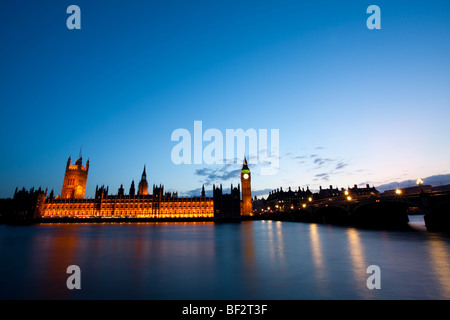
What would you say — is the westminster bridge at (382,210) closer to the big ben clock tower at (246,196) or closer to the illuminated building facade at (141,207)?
the big ben clock tower at (246,196)

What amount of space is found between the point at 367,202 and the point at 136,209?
329 feet

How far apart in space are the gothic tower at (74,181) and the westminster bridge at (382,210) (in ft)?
377

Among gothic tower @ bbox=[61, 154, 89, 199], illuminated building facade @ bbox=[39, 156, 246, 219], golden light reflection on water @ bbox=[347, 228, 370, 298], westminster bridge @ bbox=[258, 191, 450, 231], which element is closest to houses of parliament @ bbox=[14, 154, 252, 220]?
illuminated building facade @ bbox=[39, 156, 246, 219]

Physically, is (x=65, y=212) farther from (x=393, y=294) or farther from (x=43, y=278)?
(x=393, y=294)

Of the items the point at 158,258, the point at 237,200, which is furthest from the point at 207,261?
the point at 237,200

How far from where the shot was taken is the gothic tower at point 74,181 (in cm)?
13462

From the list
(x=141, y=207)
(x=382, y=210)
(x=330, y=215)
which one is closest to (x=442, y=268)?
(x=382, y=210)

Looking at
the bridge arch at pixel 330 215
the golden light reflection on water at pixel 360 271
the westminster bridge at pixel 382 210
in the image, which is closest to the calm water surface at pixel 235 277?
the golden light reflection on water at pixel 360 271

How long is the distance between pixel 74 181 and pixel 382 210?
491 ft

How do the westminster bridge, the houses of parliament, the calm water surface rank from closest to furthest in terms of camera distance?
the calm water surface, the westminster bridge, the houses of parliament

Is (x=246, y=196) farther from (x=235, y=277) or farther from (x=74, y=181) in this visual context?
(x=235, y=277)

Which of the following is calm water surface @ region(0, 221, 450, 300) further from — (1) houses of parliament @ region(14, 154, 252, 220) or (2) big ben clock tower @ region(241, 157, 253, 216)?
(2) big ben clock tower @ region(241, 157, 253, 216)

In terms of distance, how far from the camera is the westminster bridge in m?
30.9

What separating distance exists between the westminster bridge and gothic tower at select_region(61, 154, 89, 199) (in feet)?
377
